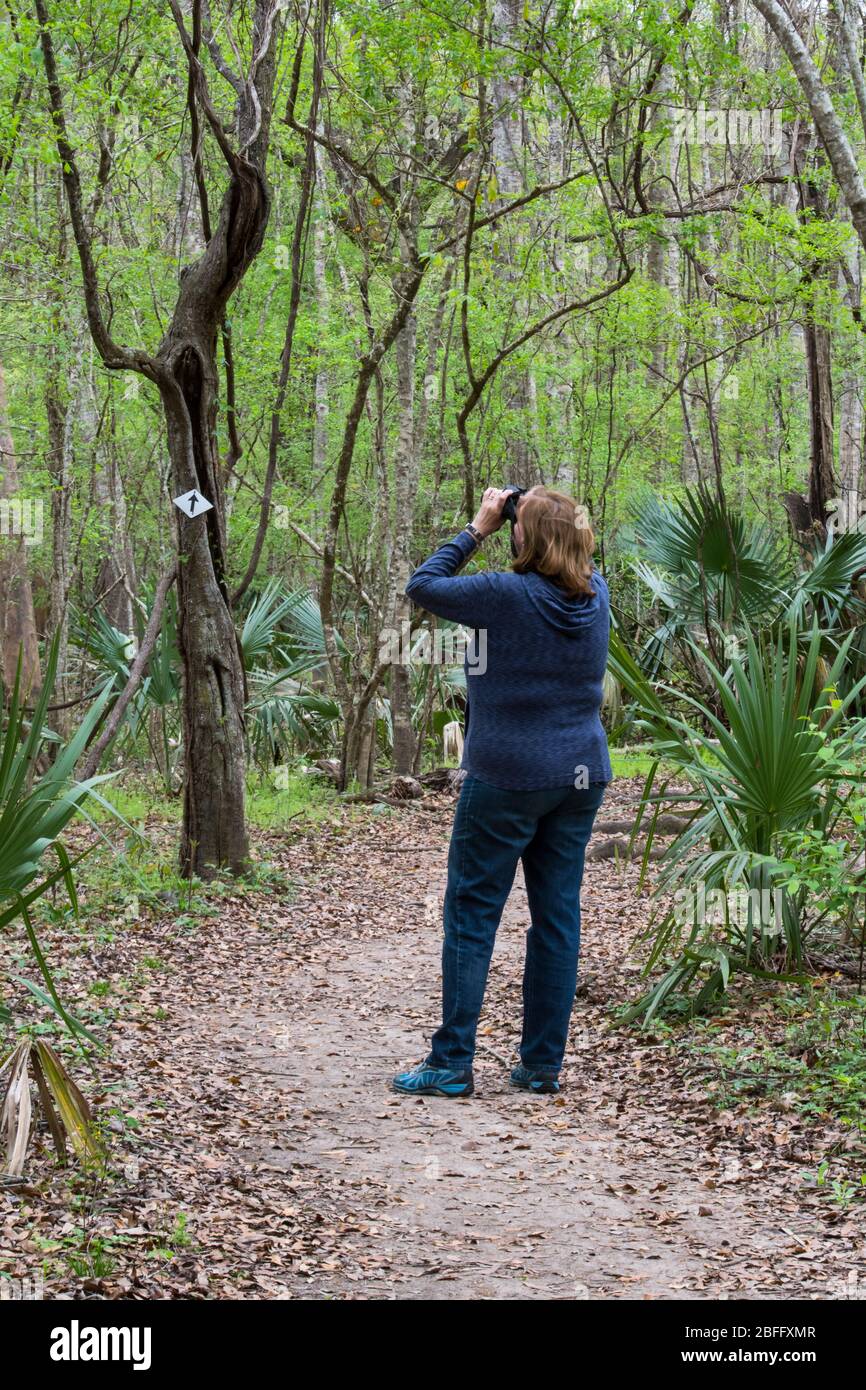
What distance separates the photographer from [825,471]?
12.3 metres

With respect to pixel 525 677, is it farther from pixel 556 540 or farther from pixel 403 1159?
pixel 403 1159

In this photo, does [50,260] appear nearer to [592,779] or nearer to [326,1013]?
[326,1013]

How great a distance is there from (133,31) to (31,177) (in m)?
4.59

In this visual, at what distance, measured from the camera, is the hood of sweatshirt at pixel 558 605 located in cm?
416

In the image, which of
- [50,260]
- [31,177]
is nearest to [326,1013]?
[50,260]

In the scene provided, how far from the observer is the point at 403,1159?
382 cm

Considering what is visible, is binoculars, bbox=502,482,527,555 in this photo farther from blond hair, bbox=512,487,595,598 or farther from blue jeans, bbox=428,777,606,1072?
blue jeans, bbox=428,777,606,1072

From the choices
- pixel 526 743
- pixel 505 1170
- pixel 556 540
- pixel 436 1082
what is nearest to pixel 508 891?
pixel 526 743

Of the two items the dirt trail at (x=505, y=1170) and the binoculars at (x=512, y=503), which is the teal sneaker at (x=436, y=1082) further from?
the binoculars at (x=512, y=503)

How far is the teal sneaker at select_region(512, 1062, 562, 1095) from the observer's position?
4504mm

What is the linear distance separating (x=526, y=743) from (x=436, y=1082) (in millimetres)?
1244

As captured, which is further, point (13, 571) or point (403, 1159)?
point (13, 571)

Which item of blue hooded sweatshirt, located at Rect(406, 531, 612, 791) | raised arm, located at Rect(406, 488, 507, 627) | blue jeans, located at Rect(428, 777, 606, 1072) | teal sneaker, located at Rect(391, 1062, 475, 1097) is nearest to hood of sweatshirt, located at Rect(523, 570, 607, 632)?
blue hooded sweatshirt, located at Rect(406, 531, 612, 791)

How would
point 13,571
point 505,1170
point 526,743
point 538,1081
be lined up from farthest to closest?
point 13,571 → point 538,1081 → point 526,743 → point 505,1170
